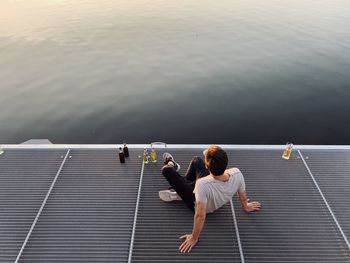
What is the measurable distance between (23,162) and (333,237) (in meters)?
7.10

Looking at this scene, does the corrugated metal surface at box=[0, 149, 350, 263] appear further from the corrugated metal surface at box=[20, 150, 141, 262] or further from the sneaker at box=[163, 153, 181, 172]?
the sneaker at box=[163, 153, 181, 172]

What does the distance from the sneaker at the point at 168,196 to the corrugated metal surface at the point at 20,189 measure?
2597mm

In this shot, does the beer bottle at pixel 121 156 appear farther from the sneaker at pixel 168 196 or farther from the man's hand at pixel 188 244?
the man's hand at pixel 188 244

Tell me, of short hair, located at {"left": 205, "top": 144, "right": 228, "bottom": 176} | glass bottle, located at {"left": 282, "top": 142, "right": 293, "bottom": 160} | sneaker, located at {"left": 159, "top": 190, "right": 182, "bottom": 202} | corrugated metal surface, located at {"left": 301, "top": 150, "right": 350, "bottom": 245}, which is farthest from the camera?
glass bottle, located at {"left": 282, "top": 142, "right": 293, "bottom": 160}

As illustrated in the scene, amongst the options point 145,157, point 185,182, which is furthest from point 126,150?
point 185,182

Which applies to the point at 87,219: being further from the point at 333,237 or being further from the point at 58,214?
the point at 333,237

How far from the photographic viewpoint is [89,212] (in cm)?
652

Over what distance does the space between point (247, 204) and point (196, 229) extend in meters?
1.36

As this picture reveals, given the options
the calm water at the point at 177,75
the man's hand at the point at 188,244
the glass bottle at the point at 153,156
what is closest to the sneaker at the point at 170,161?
the glass bottle at the point at 153,156

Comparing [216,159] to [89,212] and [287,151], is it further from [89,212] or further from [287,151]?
[287,151]

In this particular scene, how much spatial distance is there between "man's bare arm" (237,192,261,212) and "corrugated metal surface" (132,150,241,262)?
14.9 inches

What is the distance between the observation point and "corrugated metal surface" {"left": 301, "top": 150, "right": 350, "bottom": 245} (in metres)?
6.52

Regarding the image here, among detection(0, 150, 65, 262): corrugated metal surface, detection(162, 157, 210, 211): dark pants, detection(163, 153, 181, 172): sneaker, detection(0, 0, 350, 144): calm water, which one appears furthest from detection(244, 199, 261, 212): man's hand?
detection(0, 0, 350, 144): calm water

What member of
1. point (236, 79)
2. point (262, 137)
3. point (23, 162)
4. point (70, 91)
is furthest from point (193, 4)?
point (23, 162)
